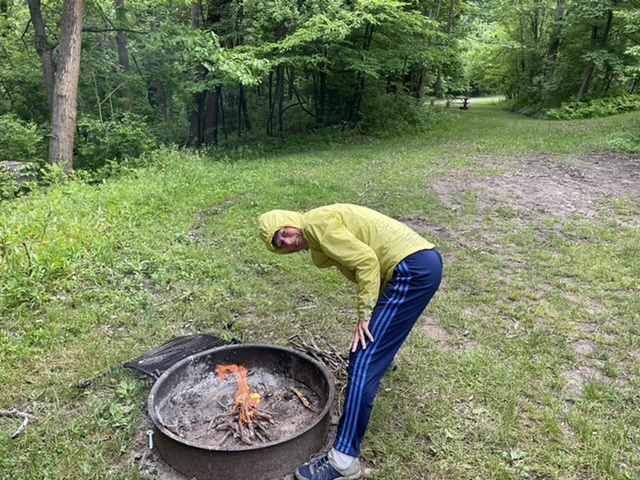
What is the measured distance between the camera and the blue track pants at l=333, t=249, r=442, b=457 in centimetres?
224

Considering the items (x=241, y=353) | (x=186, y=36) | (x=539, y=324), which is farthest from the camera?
(x=186, y=36)

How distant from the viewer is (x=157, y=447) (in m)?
2.48

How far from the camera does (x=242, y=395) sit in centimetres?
275

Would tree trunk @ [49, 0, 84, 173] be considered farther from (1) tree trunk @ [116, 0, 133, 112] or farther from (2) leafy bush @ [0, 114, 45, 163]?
(1) tree trunk @ [116, 0, 133, 112]

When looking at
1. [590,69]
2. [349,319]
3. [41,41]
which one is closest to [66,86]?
[41,41]

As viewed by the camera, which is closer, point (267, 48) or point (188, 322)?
point (188, 322)

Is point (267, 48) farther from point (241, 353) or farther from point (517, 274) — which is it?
point (241, 353)

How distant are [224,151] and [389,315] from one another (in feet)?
35.4

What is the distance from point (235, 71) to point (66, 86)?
3086mm

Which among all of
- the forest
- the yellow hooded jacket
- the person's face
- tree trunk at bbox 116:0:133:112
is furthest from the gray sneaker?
tree trunk at bbox 116:0:133:112

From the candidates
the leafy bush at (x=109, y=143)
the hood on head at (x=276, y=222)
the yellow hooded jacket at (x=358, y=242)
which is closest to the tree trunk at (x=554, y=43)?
the leafy bush at (x=109, y=143)

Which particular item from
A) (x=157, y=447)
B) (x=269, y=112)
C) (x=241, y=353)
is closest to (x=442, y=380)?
(x=241, y=353)

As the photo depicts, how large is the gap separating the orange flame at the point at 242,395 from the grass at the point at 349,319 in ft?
1.75

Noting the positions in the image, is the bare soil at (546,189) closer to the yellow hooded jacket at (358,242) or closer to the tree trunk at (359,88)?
the yellow hooded jacket at (358,242)
